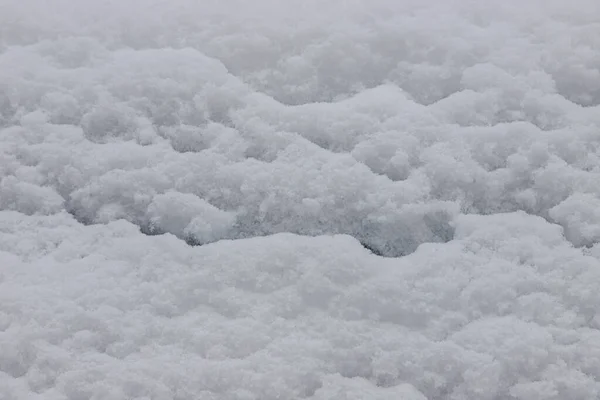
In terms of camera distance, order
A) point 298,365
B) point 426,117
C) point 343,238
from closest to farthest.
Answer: point 298,365 → point 343,238 → point 426,117

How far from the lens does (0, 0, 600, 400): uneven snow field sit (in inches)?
34.7

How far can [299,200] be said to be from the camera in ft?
3.53

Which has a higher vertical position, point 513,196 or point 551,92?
point 551,92

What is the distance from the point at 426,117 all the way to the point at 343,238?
299mm

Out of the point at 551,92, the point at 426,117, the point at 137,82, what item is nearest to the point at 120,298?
the point at 137,82

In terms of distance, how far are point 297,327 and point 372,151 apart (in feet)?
1.20

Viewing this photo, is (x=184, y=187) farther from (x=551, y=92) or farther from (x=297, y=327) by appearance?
(x=551, y=92)

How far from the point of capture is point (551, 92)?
47.0 inches

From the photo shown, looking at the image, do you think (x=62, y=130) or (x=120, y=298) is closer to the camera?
(x=120, y=298)

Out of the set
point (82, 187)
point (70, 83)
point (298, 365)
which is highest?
point (70, 83)

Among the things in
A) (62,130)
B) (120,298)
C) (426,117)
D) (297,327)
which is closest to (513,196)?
(426,117)

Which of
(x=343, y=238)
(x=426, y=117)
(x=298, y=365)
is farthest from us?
(x=426, y=117)

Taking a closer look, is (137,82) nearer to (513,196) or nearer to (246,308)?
(246,308)

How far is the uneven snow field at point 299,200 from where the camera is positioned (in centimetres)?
88
